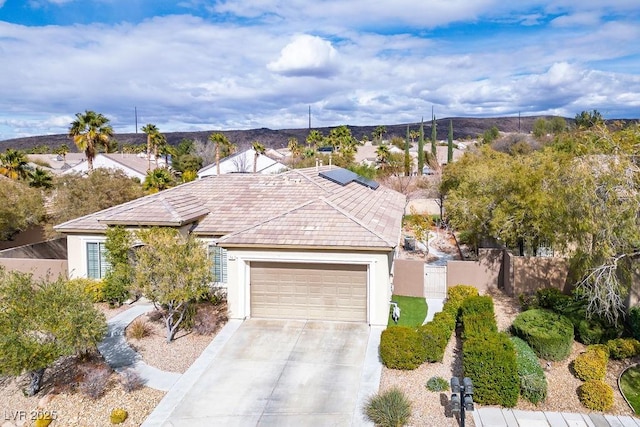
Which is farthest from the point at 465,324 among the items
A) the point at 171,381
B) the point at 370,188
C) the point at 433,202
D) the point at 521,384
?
the point at 433,202

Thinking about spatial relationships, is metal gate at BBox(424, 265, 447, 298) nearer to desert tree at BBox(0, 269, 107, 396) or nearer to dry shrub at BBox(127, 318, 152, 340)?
dry shrub at BBox(127, 318, 152, 340)

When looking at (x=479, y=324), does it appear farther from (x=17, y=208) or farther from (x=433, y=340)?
(x=17, y=208)

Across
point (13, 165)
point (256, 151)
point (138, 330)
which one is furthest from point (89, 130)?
point (138, 330)

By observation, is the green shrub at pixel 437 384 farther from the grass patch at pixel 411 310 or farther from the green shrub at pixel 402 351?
the grass patch at pixel 411 310

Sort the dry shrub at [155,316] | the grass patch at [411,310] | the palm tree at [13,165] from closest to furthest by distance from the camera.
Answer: the dry shrub at [155,316] → the grass patch at [411,310] → the palm tree at [13,165]

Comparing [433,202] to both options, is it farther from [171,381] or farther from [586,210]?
[171,381]

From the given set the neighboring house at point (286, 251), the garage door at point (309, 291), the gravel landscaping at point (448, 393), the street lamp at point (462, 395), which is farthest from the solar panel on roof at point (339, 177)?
the street lamp at point (462, 395)
